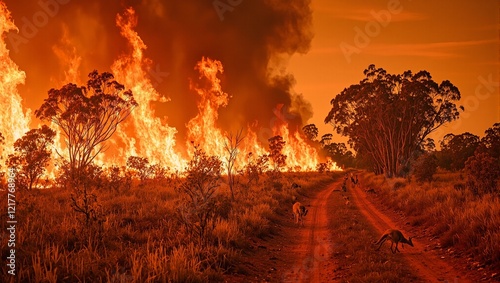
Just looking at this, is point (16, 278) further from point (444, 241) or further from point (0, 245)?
point (444, 241)

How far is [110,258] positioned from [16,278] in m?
1.99

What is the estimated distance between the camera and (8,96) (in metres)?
35.1

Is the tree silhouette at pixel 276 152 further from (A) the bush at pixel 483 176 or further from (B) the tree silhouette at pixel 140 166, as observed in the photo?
(A) the bush at pixel 483 176

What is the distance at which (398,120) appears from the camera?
4078 cm

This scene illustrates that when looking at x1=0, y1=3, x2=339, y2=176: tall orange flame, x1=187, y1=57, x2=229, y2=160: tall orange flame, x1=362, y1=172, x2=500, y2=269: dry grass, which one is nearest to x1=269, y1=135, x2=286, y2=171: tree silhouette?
x1=0, y1=3, x2=339, y2=176: tall orange flame

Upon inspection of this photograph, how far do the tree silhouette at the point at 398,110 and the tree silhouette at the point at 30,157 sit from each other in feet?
110

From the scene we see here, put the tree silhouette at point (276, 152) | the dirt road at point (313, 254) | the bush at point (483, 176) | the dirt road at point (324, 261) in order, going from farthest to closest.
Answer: the tree silhouette at point (276, 152), the bush at point (483, 176), the dirt road at point (313, 254), the dirt road at point (324, 261)

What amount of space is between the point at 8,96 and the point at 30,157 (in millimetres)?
11115

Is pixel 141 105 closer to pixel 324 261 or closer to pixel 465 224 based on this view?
pixel 324 261

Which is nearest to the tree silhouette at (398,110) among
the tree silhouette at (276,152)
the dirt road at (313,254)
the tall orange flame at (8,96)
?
the tree silhouette at (276,152)

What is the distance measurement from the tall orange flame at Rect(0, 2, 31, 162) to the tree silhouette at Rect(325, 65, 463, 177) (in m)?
37.7

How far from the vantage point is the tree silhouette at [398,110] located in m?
36.8

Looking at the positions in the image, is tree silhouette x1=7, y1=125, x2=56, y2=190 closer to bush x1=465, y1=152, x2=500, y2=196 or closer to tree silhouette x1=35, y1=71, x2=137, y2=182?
tree silhouette x1=35, y1=71, x2=137, y2=182

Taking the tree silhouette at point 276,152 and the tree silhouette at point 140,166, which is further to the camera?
the tree silhouette at point 276,152
